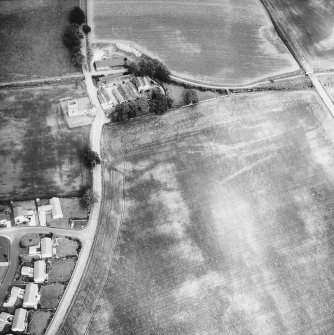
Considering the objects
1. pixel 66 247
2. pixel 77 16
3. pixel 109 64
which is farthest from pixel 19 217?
pixel 77 16

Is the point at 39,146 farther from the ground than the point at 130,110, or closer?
closer

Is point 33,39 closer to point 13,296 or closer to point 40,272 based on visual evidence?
point 40,272

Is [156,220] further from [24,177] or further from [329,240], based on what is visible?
[329,240]

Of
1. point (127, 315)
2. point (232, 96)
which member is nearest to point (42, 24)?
point (232, 96)

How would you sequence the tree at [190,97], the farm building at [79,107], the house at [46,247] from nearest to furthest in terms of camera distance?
the house at [46,247], the farm building at [79,107], the tree at [190,97]

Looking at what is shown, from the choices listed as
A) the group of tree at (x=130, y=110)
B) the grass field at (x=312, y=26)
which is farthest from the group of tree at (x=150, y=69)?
the grass field at (x=312, y=26)

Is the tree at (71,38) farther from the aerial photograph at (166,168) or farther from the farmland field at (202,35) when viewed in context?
the farmland field at (202,35)
